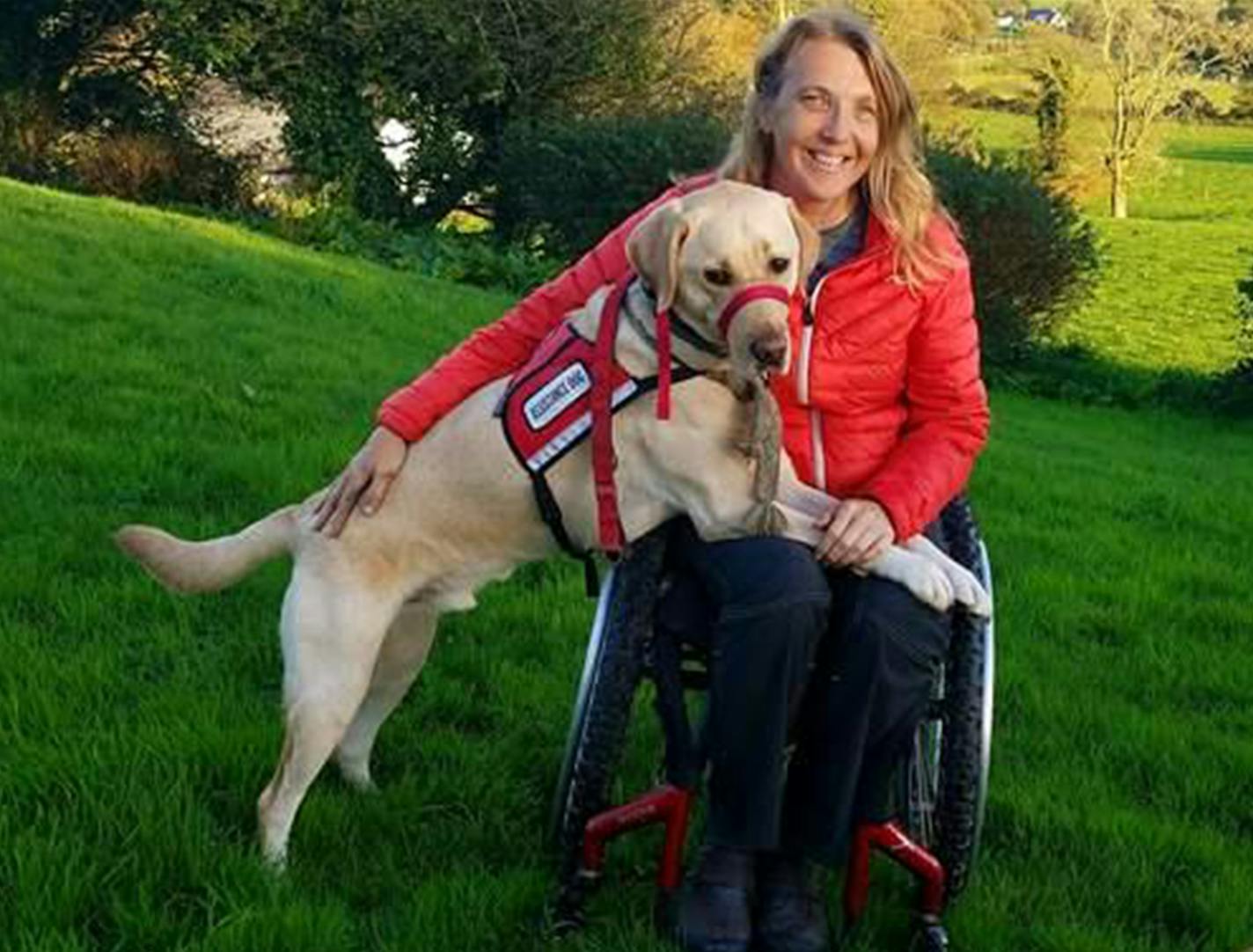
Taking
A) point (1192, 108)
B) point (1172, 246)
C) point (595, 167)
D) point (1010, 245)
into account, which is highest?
point (1192, 108)

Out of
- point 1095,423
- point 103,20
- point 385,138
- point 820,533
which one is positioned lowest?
point 1095,423

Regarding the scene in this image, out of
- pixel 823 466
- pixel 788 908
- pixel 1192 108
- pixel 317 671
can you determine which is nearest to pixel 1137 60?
pixel 1192 108

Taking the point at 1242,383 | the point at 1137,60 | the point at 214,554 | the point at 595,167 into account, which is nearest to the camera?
the point at 214,554

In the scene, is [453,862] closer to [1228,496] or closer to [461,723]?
[461,723]

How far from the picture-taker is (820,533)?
309 centimetres

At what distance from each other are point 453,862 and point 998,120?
3719cm

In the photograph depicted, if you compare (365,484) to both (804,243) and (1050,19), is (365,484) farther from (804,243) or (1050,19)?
(1050,19)

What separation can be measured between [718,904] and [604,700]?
18.3 inches

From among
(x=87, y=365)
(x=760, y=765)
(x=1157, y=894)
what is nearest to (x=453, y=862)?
(x=760, y=765)

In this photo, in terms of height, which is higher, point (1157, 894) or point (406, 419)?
point (406, 419)

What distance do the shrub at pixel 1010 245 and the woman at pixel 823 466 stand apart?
1319cm

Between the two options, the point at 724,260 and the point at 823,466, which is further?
the point at 823,466

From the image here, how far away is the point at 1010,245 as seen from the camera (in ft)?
54.6

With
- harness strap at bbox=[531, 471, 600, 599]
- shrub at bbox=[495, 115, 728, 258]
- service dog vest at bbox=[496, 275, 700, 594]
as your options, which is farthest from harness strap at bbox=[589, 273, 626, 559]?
shrub at bbox=[495, 115, 728, 258]
